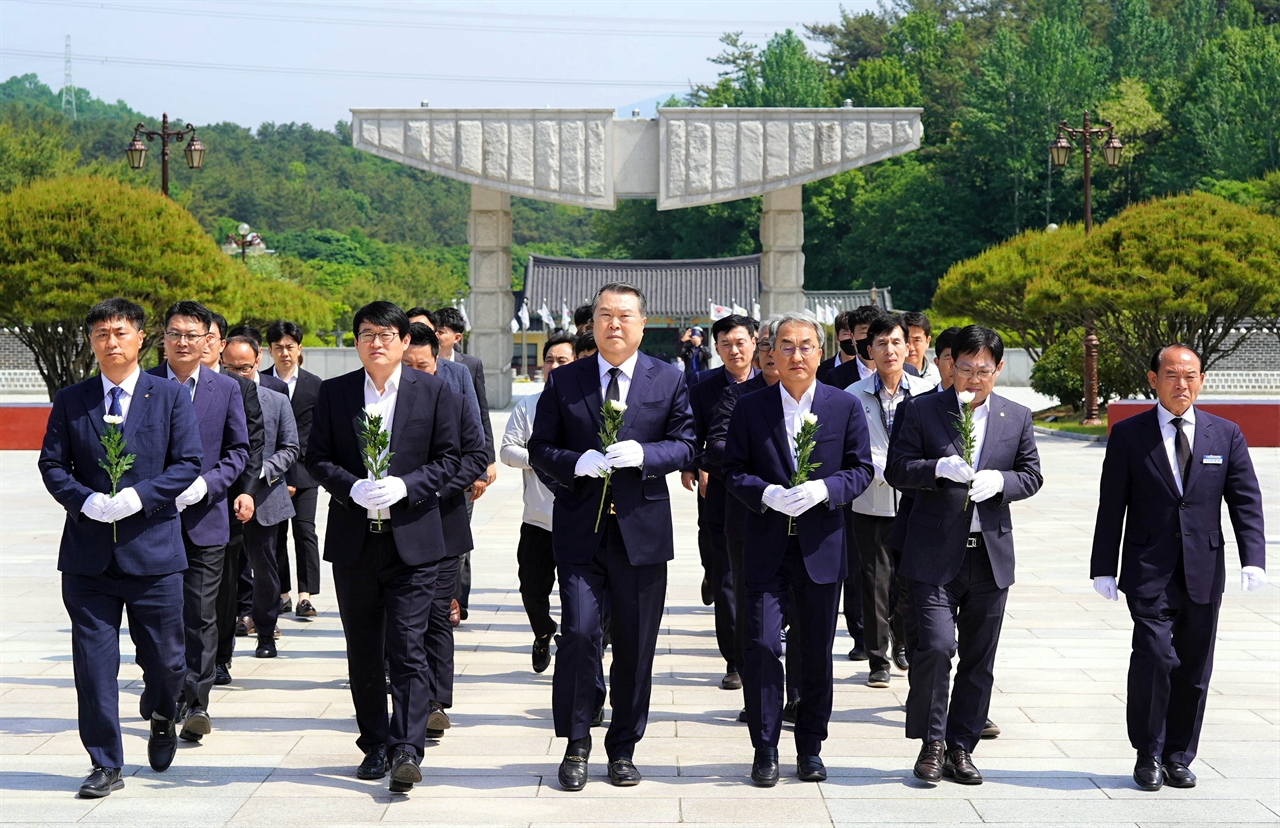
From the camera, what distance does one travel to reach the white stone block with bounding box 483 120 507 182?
28.9m

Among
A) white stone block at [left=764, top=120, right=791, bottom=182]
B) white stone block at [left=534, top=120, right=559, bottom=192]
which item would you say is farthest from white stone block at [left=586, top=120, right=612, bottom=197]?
white stone block at [left=764, top=120, right=791, bottom=182]

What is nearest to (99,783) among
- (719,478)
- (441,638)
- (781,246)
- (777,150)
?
(441,638)

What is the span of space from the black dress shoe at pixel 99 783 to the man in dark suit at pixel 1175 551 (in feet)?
12.6

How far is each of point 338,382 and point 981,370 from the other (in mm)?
2559

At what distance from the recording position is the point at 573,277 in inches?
2213

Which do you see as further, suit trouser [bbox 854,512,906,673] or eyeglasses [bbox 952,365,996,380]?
suit trouser [bbox 854,512,906,673]

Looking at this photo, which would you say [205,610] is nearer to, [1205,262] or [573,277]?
[1205,262]

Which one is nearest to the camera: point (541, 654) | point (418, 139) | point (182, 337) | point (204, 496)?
point (204, 496)

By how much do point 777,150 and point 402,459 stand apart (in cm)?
2447

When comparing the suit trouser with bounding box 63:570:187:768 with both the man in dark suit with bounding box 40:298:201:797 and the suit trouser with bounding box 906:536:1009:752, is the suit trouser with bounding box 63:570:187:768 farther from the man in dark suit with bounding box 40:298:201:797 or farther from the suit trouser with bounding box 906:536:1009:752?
the suit trouser with bounding box 906:536:1009:752

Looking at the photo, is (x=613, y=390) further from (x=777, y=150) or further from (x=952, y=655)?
(x=777, y=150)

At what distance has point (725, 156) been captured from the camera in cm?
2870

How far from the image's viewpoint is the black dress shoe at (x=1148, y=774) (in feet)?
16.6

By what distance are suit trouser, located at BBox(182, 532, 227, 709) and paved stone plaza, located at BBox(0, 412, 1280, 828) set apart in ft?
0.86
